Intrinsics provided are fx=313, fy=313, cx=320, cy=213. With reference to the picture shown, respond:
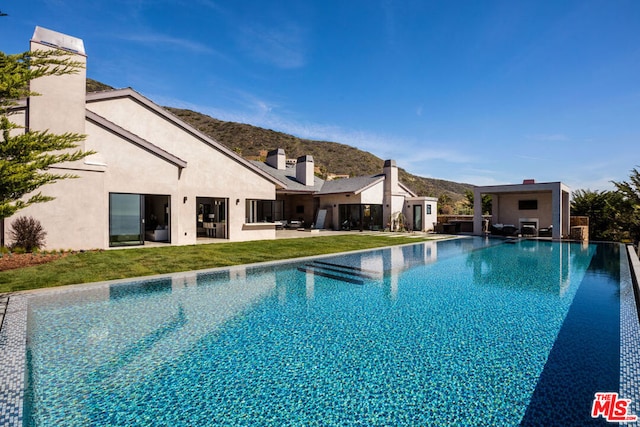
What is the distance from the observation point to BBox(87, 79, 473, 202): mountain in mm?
66312

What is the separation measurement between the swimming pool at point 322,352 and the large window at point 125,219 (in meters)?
7.71

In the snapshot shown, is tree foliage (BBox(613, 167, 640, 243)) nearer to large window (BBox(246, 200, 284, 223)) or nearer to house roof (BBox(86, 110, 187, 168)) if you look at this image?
large window (BBox(246, 200, 284, 223))

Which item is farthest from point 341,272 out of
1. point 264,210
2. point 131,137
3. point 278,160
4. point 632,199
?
point 278,160

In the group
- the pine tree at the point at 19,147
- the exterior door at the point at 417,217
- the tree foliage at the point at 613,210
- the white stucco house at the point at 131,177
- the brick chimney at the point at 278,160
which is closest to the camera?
the pine tree at the point at 19,147

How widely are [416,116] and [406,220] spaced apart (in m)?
9.84

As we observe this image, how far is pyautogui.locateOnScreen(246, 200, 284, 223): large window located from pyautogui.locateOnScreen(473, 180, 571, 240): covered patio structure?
17458 mm

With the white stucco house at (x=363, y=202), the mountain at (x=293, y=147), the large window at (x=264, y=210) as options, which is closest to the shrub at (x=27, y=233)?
the large window at (x=264, y=210)

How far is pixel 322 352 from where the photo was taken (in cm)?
517

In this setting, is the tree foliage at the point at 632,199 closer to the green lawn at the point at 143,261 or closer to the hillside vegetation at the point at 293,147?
the green lawn at the point at 143,261

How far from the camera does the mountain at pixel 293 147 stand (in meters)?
66.3

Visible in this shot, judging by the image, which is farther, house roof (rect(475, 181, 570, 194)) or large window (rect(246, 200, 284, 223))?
house roof (rect(475, 181, 570, 194))

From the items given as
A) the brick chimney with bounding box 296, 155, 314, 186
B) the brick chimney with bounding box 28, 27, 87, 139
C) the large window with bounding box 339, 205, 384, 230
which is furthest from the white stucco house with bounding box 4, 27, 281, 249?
the large window with bounding box 339, 205, 384, 230

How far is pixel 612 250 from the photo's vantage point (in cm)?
1778

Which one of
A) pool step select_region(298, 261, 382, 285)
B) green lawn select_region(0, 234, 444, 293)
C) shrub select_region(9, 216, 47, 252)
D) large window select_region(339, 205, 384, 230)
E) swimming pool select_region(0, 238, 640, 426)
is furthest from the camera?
large window select_region(339, 205, 384, 230)
